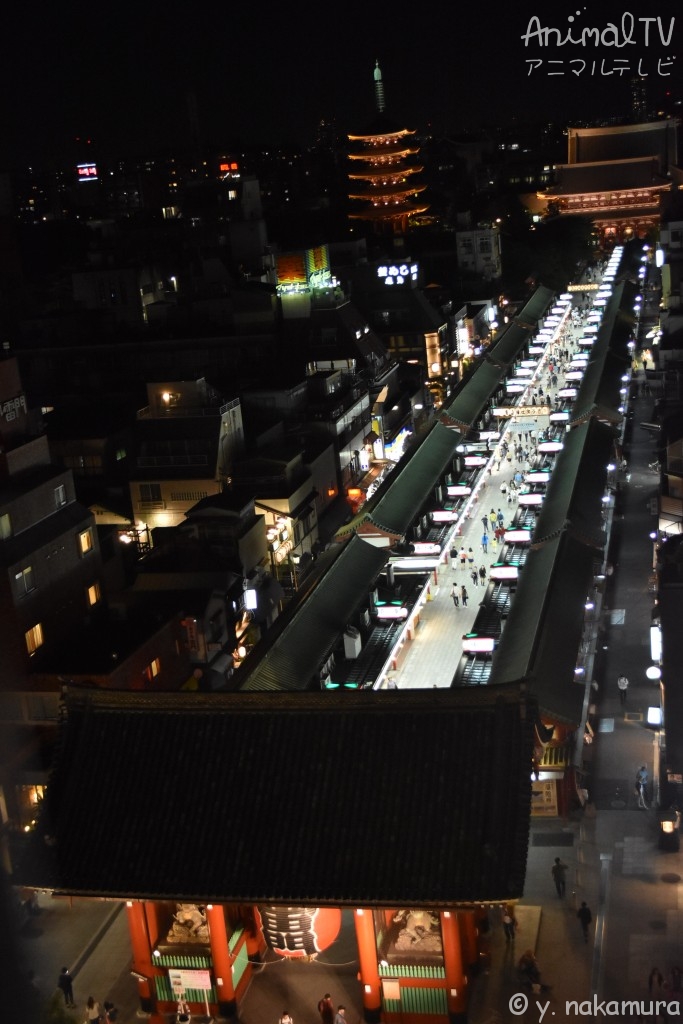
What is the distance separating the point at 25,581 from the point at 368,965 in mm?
9852

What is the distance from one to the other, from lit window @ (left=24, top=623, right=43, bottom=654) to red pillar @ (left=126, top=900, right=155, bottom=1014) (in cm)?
765

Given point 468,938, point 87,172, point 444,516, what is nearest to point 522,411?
point 444,516

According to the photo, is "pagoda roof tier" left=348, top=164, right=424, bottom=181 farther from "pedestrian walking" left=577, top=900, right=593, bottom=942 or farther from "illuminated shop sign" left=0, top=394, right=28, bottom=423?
"pedestrian walking" left=577, top=900, right=593, bottom=942

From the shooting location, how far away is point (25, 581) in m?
19.9

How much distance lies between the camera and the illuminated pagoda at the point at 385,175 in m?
66.2

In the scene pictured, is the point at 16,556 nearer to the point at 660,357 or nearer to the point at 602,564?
the point at 602,564

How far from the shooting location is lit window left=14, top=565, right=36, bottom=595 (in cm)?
1973

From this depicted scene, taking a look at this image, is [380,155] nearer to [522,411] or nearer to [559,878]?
[522,411]

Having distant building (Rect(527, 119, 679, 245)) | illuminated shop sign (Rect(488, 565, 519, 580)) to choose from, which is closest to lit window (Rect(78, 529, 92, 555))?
illuminated shop sign (Rect(488, 565, 519, 580))

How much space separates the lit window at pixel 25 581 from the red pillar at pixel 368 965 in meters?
9.46

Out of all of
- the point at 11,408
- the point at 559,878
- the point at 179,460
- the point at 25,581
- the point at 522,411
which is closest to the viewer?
the point at 559,878

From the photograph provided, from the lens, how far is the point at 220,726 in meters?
13.0

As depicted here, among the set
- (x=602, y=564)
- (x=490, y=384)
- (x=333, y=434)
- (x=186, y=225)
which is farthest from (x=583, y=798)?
(x=186, y=225)

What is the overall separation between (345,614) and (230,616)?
227 cm
